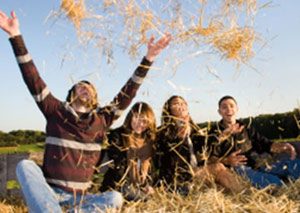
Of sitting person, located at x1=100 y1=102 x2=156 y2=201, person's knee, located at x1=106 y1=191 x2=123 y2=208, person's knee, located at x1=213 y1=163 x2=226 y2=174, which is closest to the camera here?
person's knee, located at x1=106 y1=191 x2=123 y2=208

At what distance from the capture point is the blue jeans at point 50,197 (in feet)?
10.6

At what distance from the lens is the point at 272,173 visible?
4688 millimetres

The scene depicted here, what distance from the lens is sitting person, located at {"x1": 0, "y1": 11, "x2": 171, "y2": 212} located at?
348cm

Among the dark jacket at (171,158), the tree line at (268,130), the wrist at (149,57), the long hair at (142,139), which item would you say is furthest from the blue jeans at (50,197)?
the tree line at (268,130)

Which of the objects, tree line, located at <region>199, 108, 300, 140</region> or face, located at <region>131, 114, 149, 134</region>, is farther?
tree line, located at <region>199, 108, 300, 140</region>

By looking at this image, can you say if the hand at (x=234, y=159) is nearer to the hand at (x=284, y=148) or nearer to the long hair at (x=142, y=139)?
the hand at (x=284, y=148)

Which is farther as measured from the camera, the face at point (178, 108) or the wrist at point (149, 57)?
the face at point (178, 108)

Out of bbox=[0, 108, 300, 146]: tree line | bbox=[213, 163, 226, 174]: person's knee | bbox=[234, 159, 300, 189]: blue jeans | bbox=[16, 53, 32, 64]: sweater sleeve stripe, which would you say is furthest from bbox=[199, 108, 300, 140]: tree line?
bbox=[16, 53, 32, 64]: sweater sleeve stripe

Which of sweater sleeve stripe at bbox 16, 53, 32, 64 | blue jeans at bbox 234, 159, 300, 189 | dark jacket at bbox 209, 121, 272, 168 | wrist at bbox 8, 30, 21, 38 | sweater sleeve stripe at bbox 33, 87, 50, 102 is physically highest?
wrist at bbox 8, 30, 21, 38

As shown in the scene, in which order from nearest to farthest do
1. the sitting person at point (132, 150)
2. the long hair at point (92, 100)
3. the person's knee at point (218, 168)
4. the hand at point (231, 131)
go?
the long hair at point (92, 100) < the sitting person at point (132, 150) < the person's knee at point (218, 168) < the hand at point (231, 131)

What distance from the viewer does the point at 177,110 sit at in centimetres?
422

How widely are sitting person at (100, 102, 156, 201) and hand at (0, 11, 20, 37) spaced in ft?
3.49

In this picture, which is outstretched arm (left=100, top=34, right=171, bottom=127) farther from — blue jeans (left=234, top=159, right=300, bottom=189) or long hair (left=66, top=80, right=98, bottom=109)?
blue jeans (left=234, top=159, right=300, bottom=189)

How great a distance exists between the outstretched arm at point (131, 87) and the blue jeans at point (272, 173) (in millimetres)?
1234
